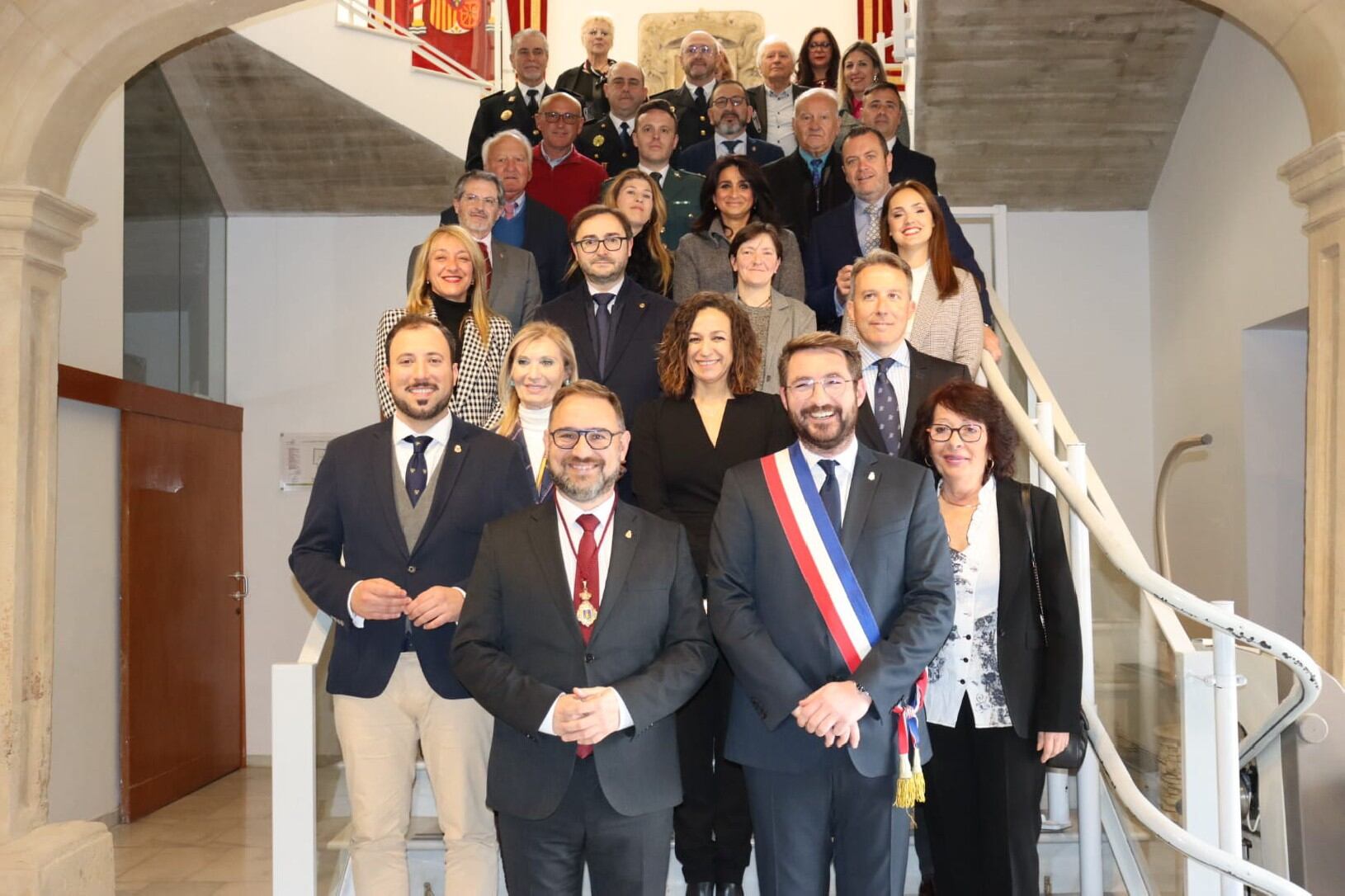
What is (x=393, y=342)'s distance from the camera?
330 centimetres

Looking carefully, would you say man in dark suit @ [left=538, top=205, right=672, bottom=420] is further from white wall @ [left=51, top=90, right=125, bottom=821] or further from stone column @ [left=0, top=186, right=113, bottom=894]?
white wall @ [left=51, top=90, right=125, bottom=821]

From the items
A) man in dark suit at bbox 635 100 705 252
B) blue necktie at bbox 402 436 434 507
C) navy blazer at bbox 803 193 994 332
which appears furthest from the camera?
man in dark suit at bbox 635 100 705 252

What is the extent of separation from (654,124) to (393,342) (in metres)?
2.69

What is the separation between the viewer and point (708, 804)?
132 inches

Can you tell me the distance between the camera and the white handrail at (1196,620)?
2832mm

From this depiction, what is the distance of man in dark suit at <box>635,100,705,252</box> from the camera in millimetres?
5539

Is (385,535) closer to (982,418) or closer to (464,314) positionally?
(464,314)

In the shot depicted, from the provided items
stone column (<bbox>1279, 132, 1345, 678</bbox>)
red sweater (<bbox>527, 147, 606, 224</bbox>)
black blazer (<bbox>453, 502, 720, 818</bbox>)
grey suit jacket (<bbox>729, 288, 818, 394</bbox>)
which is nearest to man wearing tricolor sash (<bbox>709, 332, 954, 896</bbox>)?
black blazer (<bbox>453, 502, 720, 818</bbox>)

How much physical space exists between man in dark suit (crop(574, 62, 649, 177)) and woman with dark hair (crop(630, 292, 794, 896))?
2.96 meters

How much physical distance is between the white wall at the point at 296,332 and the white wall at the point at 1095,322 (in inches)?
156

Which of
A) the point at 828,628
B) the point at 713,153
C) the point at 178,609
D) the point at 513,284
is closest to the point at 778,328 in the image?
the point at 513,284

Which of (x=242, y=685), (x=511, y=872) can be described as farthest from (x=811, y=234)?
(x=242, y=685)

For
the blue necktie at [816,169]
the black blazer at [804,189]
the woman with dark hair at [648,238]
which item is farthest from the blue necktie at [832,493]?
the blue necktie at [816,169]

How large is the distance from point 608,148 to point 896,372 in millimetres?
3079
